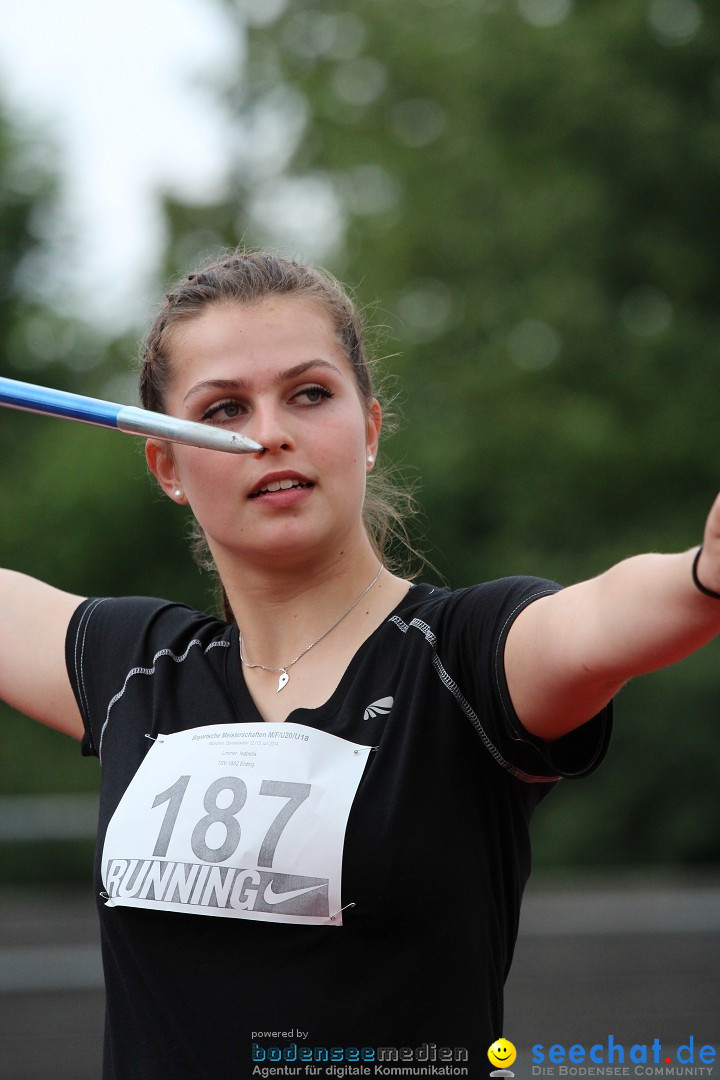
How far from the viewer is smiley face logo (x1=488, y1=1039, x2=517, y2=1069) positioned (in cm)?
172

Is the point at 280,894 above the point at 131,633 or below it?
below

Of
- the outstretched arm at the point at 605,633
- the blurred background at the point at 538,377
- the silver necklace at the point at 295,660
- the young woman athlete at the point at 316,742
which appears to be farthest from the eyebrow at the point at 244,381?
the blurred background at the point at 538,377

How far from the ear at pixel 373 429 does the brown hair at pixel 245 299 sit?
0.02m

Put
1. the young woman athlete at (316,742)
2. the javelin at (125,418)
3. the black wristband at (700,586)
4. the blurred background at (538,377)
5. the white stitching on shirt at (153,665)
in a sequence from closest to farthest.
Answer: the black wristband at (700,586)
the young woman athlete at (316,742)
the javelin at (125,418)
the white stitching on shirt at (153,665)
the blurred background at (538,377)

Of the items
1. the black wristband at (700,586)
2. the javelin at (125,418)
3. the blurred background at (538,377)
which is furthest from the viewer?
the blurred background at (538,377)

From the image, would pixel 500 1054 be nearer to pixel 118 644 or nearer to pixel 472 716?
pixel 472 716

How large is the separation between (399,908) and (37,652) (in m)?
0.87

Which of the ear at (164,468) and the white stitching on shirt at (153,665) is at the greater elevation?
the ear at (164,468)

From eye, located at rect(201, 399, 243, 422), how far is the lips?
0.13 meters

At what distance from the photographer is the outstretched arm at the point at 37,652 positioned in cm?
220

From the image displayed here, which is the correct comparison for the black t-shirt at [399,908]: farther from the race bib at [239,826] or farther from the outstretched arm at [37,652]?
the outstretched arm at [37,652]

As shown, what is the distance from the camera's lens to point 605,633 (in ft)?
4.89

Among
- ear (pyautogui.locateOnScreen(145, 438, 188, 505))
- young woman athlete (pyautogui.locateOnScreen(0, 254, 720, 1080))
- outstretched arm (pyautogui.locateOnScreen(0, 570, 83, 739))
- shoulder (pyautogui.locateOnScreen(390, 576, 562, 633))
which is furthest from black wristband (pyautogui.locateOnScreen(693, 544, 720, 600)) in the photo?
outstretched arm (pyautogui.locateOnScreen(0, 570, 83, 739))

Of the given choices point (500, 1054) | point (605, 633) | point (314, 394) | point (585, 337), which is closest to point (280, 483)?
point (314, 394)
